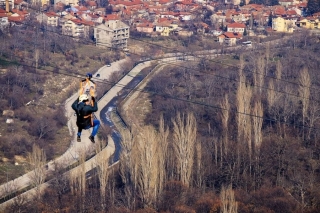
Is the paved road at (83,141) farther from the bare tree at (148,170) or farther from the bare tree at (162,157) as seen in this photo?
the bare tree at (148,170)

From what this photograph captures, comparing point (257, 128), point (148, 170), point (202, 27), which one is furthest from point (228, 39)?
point (148, 170)

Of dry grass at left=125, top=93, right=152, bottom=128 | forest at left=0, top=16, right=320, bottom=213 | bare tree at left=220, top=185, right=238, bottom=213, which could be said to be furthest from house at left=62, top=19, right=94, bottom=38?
bare tree at left=220, top=185, right=238, bottom=213

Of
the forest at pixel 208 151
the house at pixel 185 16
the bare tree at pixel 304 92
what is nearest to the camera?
the forest at pixel 208 151

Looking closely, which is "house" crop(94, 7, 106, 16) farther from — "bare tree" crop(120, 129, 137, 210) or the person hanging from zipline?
the person hanging from zipline

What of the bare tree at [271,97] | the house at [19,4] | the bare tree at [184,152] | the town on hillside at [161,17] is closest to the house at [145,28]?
the town on hillside at [161,17]

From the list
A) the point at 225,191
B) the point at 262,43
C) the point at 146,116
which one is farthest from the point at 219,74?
the point at 225,191

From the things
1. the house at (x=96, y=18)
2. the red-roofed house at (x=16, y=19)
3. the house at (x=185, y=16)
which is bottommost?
the house at (x=185, y=16)
